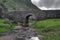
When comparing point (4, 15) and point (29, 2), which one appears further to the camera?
point (29, 2)

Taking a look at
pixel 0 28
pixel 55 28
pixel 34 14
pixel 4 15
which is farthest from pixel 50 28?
pixel 4 15

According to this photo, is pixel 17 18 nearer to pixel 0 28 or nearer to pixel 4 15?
pixel 4 15

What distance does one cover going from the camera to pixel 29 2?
3477 inches

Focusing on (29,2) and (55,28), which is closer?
(55,28)

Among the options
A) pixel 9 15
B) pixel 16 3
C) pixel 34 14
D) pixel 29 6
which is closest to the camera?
pixel 34 14

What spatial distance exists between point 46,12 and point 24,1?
4845cm

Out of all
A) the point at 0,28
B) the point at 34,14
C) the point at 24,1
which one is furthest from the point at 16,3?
the point at 0,28

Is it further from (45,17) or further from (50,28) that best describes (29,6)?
(50,28)

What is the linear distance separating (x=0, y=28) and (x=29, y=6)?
175 ft

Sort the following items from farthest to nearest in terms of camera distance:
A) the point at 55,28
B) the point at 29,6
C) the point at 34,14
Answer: the point at 29,6 → the point at 34,14 → the point at 55,28

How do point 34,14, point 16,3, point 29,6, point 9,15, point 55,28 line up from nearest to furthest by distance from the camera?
point 55,28
point 34,14
point 9,15
point 29,6
point 16,3

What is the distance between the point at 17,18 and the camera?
159 ft

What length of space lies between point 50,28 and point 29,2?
57.1 metres

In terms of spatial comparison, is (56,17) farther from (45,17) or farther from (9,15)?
(9,15)
